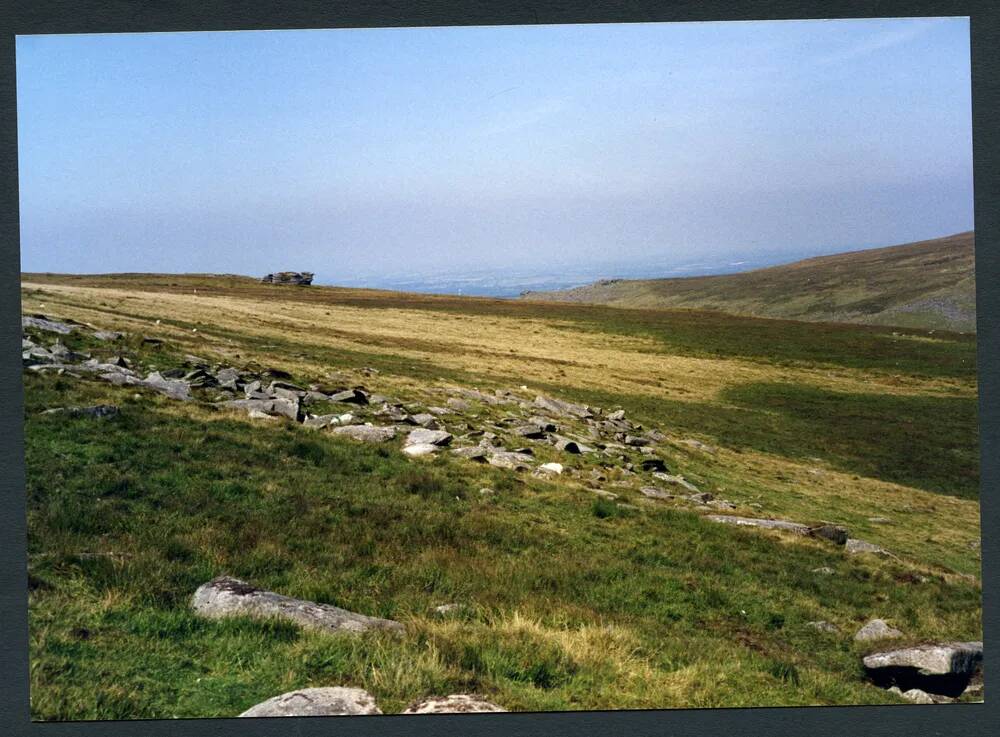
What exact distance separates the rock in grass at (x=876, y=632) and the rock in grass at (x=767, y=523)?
8.82ft

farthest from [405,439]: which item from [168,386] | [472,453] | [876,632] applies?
[876,632]

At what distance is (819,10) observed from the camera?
1025cm

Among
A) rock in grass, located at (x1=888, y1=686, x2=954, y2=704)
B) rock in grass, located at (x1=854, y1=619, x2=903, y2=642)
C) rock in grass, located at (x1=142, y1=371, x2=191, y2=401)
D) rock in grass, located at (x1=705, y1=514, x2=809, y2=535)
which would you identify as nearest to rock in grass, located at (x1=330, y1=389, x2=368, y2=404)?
rock in grass, located at (x1=142, y1=371, x2=191, y2=401)

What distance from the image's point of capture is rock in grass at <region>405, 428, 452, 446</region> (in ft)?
46.0

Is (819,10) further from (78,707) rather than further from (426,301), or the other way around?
(78,707)

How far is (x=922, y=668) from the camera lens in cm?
884

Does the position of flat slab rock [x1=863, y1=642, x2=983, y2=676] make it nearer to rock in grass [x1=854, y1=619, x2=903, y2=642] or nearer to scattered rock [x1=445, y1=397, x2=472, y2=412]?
rock in grass [x1=854, y1=619, x2=903, y2=642]

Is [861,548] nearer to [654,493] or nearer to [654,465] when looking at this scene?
[654,493]

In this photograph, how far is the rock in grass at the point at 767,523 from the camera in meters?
12.3

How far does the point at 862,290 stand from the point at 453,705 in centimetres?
2492

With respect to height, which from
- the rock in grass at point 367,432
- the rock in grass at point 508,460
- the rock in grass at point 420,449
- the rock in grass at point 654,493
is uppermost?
the rock in grass at point 367,432

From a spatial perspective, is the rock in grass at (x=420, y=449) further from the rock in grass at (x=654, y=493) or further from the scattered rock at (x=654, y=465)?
the scattered rock at (x=654, y=465)

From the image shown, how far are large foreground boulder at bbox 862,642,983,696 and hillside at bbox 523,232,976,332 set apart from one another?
550 cm

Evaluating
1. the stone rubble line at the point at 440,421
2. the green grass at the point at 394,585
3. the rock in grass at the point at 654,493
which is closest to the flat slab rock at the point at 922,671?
the green grass at the point at 394,585
